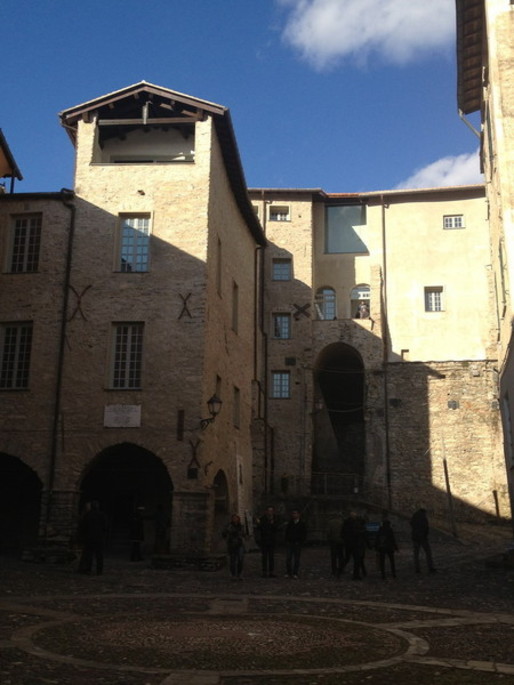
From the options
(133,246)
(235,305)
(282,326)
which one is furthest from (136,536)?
(282,326)

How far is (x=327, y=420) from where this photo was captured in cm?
3459

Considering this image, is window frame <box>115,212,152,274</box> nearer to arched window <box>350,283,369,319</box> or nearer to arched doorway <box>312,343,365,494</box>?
arched doorway <box>312,343,365,494</box>

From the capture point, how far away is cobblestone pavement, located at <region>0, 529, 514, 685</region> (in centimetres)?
621

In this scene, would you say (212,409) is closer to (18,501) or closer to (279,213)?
(18,501)

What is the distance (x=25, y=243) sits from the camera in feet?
69.3

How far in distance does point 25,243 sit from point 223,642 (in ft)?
52.4

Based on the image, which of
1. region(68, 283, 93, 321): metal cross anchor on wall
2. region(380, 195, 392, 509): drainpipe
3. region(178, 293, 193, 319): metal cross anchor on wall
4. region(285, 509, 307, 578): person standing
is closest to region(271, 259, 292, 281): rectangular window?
region(380, 195, 392, 509): drainpipe

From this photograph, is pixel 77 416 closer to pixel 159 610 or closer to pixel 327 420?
pixel 159 610

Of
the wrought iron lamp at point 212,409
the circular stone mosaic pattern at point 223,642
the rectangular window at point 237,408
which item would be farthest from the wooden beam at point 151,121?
the circular stone mosaic pattern at point 223,642

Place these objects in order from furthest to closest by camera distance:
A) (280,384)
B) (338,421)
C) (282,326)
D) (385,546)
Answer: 1. (338,421)
2. (282,326)
3. (280,384)
4. (385,546)

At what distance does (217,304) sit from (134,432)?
4819 mm

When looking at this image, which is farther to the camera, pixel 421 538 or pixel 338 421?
pixel 338 421

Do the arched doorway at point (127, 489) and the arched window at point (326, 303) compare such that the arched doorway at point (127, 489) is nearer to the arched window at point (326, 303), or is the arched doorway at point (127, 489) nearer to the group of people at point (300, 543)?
the group of people at point (300, 543)

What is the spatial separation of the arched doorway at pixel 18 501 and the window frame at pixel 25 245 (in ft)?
17.9
